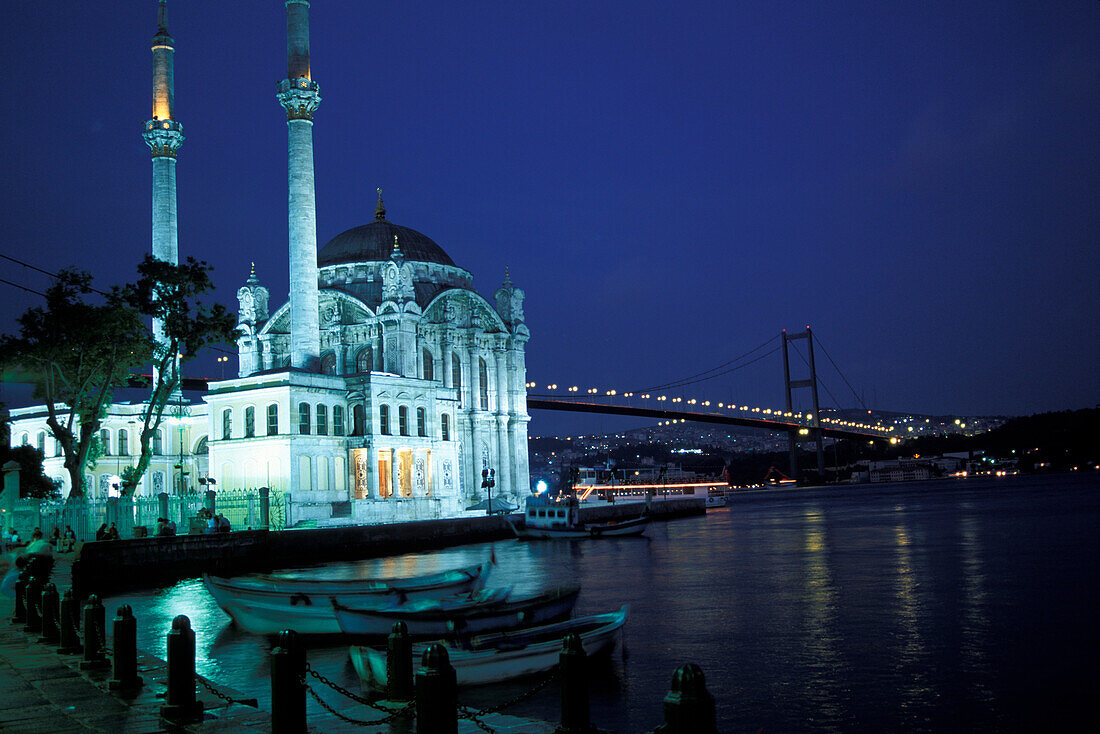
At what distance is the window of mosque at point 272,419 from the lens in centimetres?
4534

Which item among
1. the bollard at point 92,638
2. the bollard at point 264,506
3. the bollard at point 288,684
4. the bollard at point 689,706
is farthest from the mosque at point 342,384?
the bollard at point 689,706

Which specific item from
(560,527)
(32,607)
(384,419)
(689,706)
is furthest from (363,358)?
(689,706)

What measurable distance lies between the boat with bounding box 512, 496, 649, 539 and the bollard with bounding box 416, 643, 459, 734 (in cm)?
4438

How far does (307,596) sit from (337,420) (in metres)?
30.4

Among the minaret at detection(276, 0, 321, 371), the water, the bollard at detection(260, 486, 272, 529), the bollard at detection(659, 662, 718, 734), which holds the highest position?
the minaret at detection(276, 0, 321, 371)

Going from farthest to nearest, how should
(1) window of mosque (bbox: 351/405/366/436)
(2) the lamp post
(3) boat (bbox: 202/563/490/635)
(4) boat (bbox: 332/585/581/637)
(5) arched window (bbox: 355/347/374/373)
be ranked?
(5) arched window (bbox: 355/347/374/373) < (2) the lamp post < (1) window of mosque (bbox: 351/405/366/436) < (3) boat (bbox: 202/563/490/635) < (4) boat (bbox: 332/585/581/637)

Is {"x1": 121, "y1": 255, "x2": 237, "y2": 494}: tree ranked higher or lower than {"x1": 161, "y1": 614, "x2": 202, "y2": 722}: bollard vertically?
higher

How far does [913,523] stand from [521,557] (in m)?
22.2

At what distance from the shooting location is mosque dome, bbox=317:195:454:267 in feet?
211

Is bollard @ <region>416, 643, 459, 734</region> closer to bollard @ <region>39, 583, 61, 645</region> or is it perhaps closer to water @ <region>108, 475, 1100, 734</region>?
water @ <region>108, 475, 1100, 734</region>

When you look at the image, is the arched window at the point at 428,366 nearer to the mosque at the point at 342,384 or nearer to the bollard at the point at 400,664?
the mosque at the point at 342,384

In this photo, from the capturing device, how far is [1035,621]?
19484 mm

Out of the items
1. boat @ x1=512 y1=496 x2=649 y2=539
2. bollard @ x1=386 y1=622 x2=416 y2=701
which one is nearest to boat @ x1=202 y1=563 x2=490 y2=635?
bollard @ x1=386 y1=622 x2=416 y2=701

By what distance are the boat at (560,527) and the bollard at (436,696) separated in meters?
44.4
